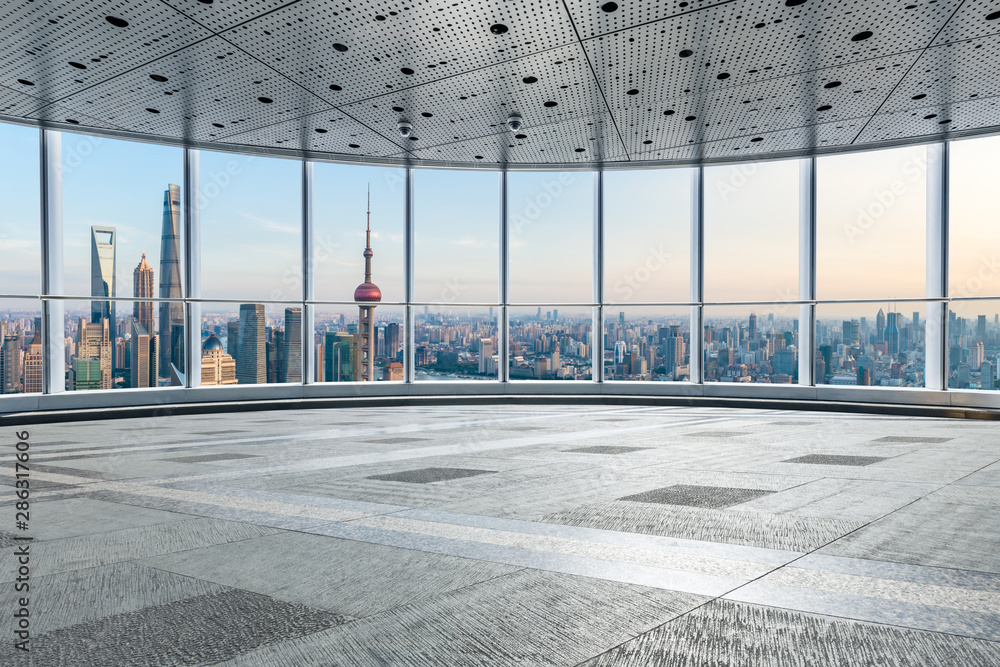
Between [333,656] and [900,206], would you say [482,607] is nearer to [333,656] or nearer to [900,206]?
[333,656]

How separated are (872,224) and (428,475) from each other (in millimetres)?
10637

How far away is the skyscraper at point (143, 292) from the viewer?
1142 cm

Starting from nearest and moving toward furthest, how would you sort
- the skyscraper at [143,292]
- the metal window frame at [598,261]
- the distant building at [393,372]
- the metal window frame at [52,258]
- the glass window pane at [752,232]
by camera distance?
the metal window frame at [52,258] < the skyscraper at [143,292] < the glass window pane at [752,232] < the metal window frame at [598,261] < the distant building at [393,372]

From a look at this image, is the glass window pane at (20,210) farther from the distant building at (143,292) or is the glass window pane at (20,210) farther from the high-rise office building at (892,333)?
the high-rise office building at (892,333)

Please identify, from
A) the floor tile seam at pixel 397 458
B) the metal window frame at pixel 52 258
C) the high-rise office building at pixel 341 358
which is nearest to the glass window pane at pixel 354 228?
the high-rise office building at pixel 341 358

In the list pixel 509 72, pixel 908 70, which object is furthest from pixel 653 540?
pixel 908 70

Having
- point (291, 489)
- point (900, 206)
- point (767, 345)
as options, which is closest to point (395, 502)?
point (291, 489)

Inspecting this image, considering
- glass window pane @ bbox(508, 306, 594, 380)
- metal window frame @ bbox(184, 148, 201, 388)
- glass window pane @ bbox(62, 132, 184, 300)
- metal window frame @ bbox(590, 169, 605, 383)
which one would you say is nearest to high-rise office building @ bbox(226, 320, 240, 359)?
metal window frame @ bbox(184, 148, 201, 388)

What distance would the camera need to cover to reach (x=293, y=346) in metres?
12.7

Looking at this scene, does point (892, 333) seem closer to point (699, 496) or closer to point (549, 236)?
point (549, 236)

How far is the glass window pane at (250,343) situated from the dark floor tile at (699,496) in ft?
32.2

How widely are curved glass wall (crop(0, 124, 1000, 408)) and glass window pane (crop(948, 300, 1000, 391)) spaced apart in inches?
1.2

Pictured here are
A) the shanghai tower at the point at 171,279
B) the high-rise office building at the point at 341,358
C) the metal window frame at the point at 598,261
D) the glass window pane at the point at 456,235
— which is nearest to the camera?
the shanghai tower at the point at 171,279

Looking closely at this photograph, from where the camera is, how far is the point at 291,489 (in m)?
4.35
